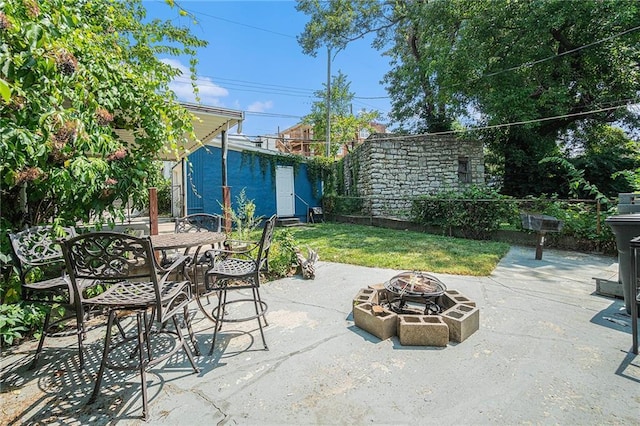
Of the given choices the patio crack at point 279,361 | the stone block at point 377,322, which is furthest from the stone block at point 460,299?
the patio crack at point 279,361

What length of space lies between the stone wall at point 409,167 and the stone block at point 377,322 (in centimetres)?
749

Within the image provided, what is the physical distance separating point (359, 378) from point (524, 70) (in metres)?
10.3

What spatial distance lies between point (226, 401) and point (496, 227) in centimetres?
673

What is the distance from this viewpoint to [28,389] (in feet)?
5.70

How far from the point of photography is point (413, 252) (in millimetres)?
5293

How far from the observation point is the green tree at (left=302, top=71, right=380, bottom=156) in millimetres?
20266

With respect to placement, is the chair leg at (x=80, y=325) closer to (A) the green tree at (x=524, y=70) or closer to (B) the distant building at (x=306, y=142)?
(A) the green tree at (x=524, y=70)

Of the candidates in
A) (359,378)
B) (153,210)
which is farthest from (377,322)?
(153,210)

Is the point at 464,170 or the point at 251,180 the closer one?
the point at 251,180

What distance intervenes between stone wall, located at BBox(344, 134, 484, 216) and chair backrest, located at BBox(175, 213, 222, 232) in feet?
22.1

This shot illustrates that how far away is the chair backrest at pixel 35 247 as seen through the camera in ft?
6.71

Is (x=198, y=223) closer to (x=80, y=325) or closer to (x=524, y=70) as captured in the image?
(x=80, y=325)

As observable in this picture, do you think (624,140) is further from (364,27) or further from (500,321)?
(500,321)

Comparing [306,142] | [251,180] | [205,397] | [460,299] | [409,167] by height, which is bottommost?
[205,397]
